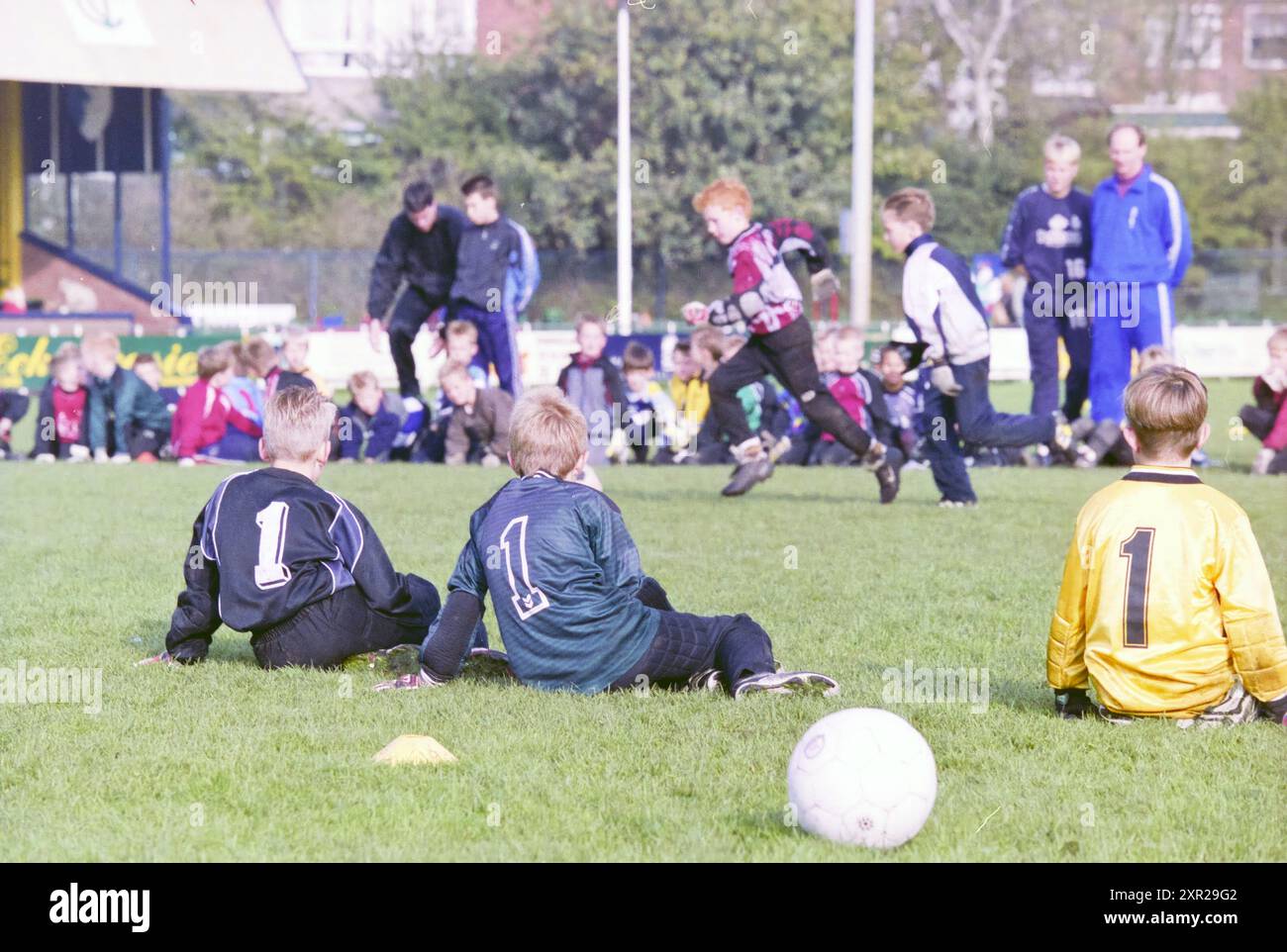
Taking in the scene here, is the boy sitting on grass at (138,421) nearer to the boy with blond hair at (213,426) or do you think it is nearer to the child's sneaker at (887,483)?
the boy with blond hair at (213,426)

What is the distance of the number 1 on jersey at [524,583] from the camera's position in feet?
18.4

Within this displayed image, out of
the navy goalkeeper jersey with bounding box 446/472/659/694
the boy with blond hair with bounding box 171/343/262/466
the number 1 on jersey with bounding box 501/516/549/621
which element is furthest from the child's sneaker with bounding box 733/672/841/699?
the boy with blond hair with bounding box 171/343/262/466

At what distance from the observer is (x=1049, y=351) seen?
15547mm

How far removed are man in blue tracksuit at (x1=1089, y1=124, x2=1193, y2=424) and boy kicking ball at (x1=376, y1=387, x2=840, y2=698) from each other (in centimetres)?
1012

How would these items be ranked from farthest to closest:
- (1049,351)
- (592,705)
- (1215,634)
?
(1049,351)
(592,705)
(1215,634)

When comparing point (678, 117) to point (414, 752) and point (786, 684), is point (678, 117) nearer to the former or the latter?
point (786, 684)

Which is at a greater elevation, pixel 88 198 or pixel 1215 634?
pixel 88 198

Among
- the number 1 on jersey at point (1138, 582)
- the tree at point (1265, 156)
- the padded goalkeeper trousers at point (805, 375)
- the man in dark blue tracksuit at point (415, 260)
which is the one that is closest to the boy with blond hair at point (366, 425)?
the man in dark blue tracksuit at point (415, 260)

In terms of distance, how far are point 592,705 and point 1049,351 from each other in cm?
1082

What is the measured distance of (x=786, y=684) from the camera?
5.74 m

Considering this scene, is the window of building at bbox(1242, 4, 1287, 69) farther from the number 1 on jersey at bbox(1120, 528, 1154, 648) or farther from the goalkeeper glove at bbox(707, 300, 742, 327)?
the number 1 on jersey at bbox(1120, 528, 1154, 648)

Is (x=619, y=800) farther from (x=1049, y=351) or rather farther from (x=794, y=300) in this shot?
(x=1049, y=351)
